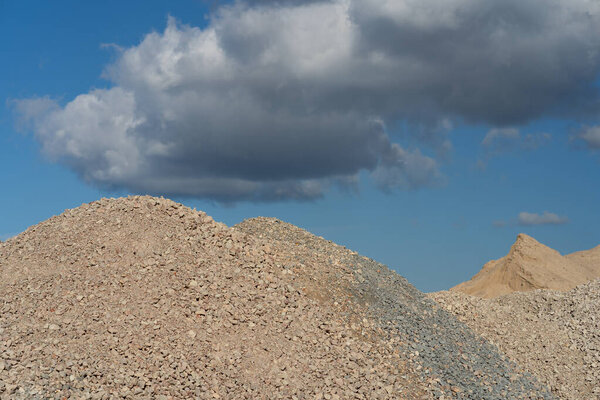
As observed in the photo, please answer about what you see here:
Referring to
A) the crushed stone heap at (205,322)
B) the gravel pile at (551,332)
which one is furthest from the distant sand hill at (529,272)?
the crushed stone heap at (205,322)

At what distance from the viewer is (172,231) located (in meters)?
15.1

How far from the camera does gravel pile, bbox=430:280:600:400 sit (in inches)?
642

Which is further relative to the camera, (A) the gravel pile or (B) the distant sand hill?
(B) the distant sand hill

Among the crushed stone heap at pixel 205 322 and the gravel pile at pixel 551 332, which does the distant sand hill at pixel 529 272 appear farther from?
the crushed stone heap at pixel 205 322

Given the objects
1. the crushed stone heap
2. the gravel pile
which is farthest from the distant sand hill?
the crushed stone heap

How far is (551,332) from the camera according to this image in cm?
1947

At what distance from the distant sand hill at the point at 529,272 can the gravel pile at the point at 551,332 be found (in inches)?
282

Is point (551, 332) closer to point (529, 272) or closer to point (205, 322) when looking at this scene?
point (529, 272)

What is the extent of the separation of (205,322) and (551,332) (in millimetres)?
13522

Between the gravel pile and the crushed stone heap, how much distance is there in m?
1.24

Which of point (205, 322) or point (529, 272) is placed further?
point (529, 272)

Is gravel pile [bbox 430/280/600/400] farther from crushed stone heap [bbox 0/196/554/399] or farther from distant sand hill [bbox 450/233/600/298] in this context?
distant sand hill [bbox 450/233/600/298]

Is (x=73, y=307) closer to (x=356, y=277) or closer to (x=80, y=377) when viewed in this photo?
(x=80, y=377)

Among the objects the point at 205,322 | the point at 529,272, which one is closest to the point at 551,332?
the point at 529,272
